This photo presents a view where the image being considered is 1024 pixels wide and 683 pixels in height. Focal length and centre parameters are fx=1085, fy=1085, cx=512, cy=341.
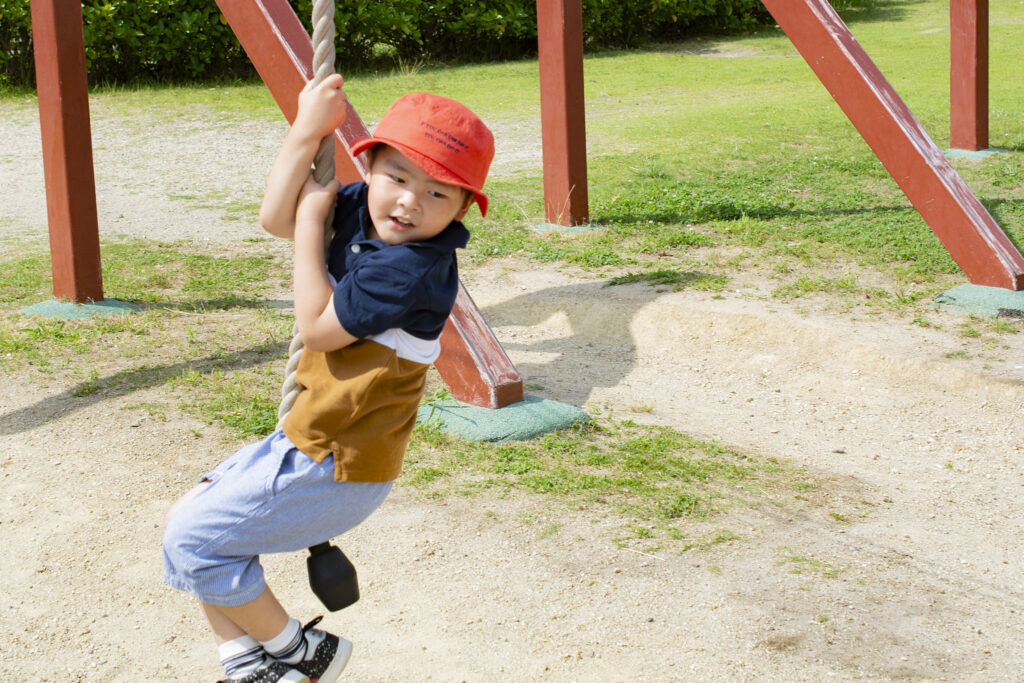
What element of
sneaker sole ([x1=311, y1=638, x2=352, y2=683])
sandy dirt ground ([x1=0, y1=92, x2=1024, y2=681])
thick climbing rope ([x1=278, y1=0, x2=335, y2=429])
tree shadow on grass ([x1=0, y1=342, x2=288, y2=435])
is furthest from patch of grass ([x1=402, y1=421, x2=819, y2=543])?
thick climbing rope ([x1=278, y1=0, x2=335, y2=429])

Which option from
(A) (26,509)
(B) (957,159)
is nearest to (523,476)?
(A) (26,509)

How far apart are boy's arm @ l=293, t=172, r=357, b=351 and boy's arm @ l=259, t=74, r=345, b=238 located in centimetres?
2

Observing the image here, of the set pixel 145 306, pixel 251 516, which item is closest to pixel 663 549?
pixel 251 516

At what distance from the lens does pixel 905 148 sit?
20.2 feet

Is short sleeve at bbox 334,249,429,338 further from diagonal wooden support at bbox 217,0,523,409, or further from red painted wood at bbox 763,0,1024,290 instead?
red painted wood at bbox 763,0,1024,290

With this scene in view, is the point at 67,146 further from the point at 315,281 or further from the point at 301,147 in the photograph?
the point at 315,281

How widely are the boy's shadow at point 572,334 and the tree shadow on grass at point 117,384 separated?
1236mm

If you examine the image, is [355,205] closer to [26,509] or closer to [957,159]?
[26,509]

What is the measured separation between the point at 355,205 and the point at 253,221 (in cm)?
Result: 610

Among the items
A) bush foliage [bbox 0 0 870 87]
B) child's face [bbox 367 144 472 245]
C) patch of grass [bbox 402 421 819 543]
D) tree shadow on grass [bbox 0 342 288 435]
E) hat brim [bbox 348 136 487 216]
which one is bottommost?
patch of grass [bbox 402 421 819 543]

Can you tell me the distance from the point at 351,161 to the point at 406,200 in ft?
8.57

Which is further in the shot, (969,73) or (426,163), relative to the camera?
(969,73)

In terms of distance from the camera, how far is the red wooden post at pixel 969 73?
896 cm

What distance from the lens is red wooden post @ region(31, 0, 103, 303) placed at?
5.64m
